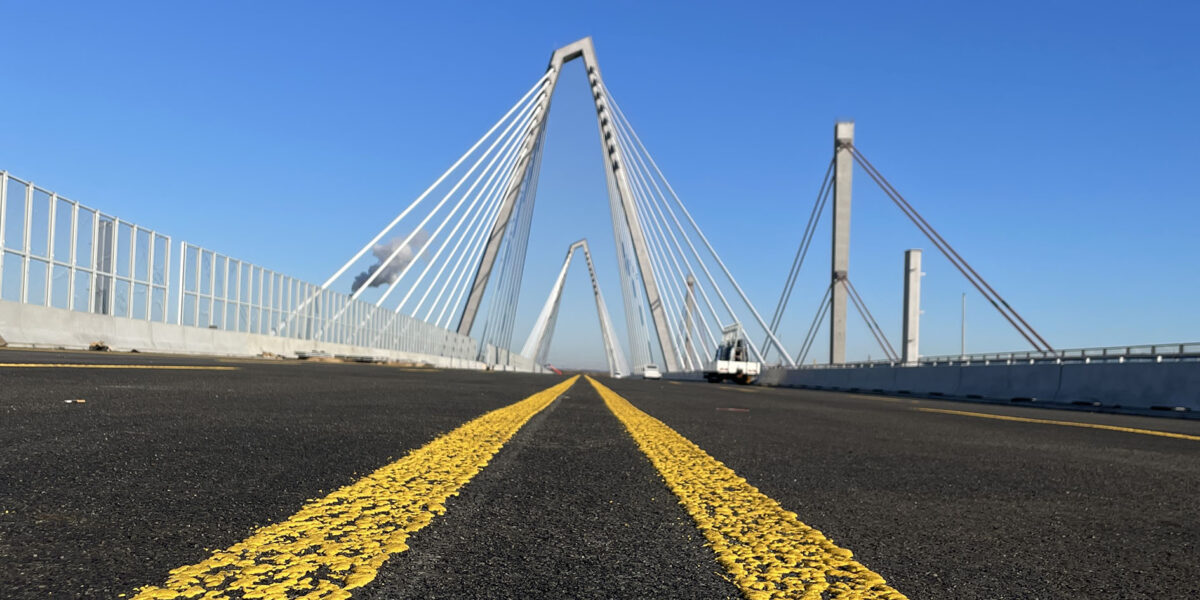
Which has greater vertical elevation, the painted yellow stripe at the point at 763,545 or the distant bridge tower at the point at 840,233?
the distant bridge tower at the point at 840,233

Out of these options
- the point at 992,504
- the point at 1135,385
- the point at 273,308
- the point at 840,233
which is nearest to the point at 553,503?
the point at 992,504

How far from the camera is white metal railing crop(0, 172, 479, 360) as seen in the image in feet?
52.8

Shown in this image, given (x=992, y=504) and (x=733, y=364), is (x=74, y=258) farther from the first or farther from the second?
(x=733, y=364)

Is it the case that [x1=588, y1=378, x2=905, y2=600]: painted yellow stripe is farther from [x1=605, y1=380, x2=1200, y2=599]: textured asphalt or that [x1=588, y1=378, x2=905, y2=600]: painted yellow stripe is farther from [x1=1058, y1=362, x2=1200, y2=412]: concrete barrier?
[x1=1058, y1=362, x2=1200, y2=412]: concrete barrier

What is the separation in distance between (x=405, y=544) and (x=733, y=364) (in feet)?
139

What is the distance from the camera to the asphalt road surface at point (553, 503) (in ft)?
6.46

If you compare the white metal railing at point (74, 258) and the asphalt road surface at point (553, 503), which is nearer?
the asphalt road surface at point (553, 503)

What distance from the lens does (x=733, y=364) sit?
144 ft

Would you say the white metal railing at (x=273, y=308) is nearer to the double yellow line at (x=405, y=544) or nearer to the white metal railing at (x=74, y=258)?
the white metal railing at (x=74, y=258)

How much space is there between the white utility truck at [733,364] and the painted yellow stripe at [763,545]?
132 feet

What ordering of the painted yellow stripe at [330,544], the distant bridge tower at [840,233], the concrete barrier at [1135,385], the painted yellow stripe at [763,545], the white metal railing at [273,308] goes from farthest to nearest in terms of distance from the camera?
1. the distant bridge tower at [840,233]
2. the white metal railing at [273,308]
3. the concrete barrier at [1135,385]
4. the painted yellow stripe at [763,545]
5. the painted yellow stripe at [330,544]

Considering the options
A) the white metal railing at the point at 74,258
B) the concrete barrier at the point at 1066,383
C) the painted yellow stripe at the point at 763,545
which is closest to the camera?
the painted yellow stripe at the point at 763,545

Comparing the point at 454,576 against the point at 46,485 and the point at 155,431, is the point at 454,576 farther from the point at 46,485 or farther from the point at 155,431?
the point at 155,431

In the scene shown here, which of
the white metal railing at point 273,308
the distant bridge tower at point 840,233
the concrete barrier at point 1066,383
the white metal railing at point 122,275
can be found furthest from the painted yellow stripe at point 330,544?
the distant bridge tower at point 840,233
